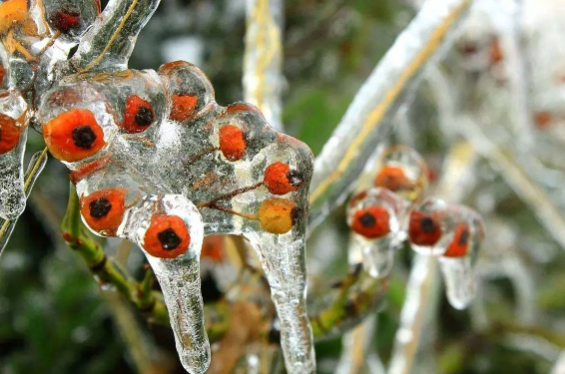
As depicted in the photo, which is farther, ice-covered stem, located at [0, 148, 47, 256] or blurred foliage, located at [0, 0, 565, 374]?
blurred foliage, located at [0, 0, 565, 374]

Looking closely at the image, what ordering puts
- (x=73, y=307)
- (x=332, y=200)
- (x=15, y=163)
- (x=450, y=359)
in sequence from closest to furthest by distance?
(x=15, y=163) < (x=332, y=200) < (x=73, y=307) < (x=450, y=359)

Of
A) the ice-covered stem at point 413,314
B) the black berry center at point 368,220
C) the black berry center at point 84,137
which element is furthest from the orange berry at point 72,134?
the ice-covered stem at point 413,314

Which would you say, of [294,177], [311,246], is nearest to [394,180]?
[294,177]

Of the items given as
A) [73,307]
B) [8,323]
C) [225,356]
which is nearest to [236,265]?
[225,356]

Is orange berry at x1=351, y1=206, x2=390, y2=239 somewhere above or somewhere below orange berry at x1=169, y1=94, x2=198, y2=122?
below

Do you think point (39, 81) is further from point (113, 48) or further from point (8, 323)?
point (8, 323)

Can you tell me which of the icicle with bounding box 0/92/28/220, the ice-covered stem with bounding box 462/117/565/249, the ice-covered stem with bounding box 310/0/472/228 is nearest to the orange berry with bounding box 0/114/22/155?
the icicle with bounding box 0/92/28/220

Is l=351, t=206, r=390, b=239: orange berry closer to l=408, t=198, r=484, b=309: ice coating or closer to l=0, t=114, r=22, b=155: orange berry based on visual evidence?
l=408, t=198, r=484, b=309: ice coating
